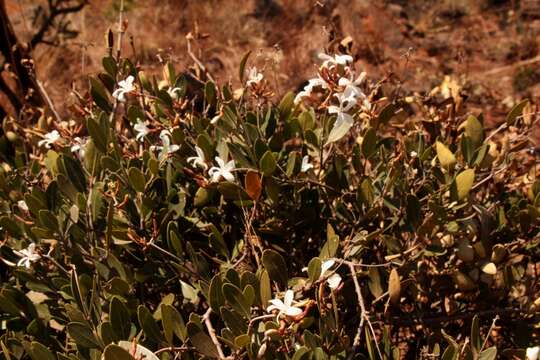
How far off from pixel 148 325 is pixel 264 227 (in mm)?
394

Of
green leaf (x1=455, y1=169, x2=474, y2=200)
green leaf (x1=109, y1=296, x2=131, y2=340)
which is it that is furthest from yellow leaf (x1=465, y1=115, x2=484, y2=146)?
green leaf (x1=109, y1=296, x2=131, y2=340)

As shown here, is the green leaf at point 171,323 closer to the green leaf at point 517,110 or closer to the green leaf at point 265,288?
the green leaf at point 265,288

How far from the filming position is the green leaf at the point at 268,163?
1438mm

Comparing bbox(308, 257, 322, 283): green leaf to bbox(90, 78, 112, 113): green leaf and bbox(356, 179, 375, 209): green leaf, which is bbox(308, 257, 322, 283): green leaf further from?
bbox(90, 78, 112, 113): green leaf

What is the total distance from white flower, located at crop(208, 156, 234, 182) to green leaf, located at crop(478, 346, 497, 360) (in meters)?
0.65

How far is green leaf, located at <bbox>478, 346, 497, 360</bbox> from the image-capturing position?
121cm

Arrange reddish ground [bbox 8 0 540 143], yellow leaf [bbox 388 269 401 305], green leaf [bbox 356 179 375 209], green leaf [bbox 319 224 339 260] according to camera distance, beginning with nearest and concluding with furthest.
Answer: yellow leaf [bbox 388 269 401 305] → green leaf [bbox 319 224 339 260] → green leaf [bbox 356 179 375 209] → reddish ground [bbox 8 0 540 143]

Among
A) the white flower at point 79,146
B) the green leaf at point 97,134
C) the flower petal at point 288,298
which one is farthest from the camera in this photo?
the white flower at point 79,146

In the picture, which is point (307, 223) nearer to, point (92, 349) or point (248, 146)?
point (248, 146)

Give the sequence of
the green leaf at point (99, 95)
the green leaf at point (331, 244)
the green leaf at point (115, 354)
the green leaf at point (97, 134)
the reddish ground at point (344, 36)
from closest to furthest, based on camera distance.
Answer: the green leaf at point (115, 354), the green leaf at point (331, 244), the green leaf at point (97, 134), the green leaf at point (99, 95), the reddish ground at point (344, 36)

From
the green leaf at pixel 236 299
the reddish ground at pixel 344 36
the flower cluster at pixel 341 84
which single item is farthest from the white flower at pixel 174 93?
the reddish ground at pixel 344 36

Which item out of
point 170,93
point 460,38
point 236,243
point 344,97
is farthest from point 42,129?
point 460,38

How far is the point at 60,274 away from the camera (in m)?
1.62

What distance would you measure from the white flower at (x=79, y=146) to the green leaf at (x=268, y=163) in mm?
552
